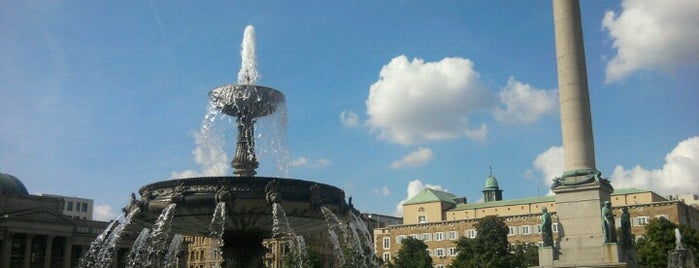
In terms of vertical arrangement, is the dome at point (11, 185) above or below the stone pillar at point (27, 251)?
above

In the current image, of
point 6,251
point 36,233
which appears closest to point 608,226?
point 6,251

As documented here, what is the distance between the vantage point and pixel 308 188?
63.2 ft

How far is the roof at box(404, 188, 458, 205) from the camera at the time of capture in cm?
11196

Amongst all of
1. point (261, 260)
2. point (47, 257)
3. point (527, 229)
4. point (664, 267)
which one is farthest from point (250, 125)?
point (47, 257)

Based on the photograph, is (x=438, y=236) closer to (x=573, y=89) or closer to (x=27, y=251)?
(x=27, y=251)

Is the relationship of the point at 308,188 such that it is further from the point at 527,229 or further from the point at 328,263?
the point at 328,263

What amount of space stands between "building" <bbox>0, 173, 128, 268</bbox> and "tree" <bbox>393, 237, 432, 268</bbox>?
43341mm

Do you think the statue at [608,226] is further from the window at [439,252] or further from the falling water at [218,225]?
the window at [439,252]

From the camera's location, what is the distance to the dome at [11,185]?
4033 inches

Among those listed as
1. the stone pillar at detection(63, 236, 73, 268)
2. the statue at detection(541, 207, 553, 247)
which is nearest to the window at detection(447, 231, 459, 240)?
the stone pillar at detection(63, 236, 73, 268)

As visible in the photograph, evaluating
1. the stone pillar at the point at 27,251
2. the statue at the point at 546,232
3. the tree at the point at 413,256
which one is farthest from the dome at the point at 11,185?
the statue at the point at 546,232

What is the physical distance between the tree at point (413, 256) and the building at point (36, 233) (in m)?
43.3

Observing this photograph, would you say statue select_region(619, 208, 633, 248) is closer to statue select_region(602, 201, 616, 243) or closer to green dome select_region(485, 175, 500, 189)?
statue select_region(602, 201, 616, 243)

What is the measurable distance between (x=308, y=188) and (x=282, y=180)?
3.07 feet
